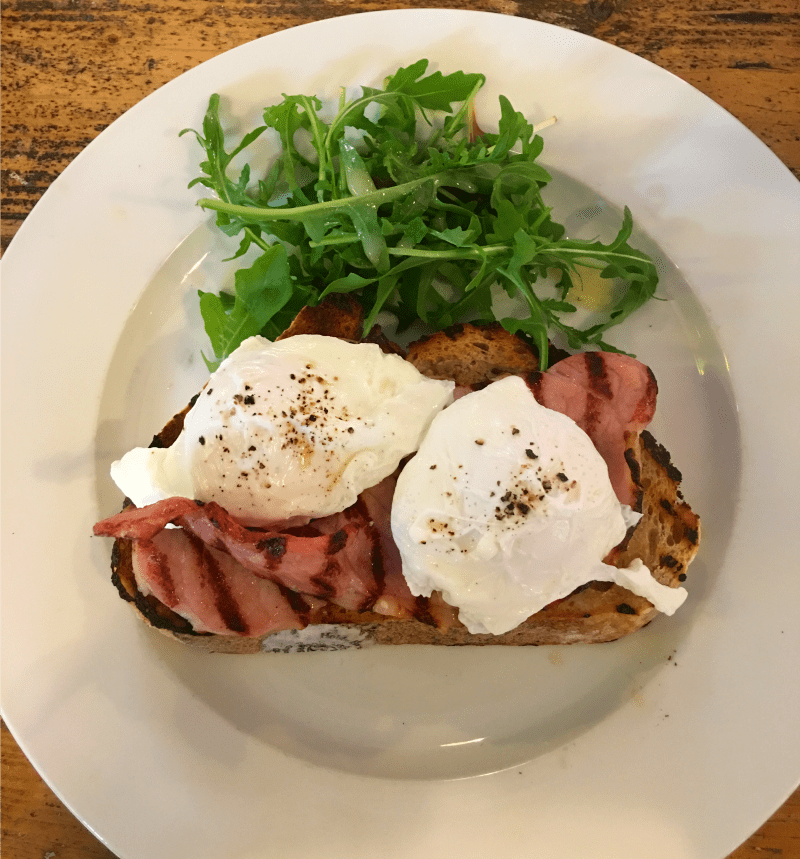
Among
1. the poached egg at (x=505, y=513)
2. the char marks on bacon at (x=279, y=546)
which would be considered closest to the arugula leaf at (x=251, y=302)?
the char marks on bacon at (x=279, y=546)

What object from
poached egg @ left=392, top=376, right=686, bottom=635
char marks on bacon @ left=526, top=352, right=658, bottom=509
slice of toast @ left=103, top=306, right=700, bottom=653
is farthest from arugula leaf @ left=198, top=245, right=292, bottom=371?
char marks on bacon @ left=526, top=352, right=658, bottom=509

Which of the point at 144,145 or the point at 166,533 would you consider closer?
the point at 166,533

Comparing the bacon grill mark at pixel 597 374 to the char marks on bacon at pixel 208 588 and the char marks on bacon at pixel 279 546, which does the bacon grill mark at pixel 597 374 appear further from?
the char marks on bacon at pixel 208 588

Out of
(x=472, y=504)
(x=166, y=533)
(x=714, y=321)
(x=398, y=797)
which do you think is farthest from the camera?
(x=714, y=321)

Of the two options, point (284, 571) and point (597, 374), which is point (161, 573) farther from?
point (597, 374)

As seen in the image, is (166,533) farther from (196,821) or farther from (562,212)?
(562,212)

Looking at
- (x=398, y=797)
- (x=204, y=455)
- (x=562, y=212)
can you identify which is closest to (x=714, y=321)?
(x=562, y=212)

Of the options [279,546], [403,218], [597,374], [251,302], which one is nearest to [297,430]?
[279,546]

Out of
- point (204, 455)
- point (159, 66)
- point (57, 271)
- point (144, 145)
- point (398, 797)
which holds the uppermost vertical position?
point (159, 66)
